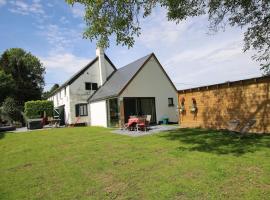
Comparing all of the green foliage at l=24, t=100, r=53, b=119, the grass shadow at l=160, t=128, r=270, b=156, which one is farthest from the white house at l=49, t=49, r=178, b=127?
the grass shadow at l=160, t=128, r=270, b=156

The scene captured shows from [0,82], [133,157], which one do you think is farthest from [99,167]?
[0,82]

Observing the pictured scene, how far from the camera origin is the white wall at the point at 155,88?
74.2 ft

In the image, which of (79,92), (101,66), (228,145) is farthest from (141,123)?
(101,66)

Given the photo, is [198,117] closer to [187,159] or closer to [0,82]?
[187,159]

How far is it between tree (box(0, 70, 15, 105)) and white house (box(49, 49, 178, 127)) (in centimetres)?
1577

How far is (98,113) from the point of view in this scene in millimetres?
25578

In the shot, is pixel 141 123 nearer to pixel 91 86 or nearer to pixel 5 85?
pixel 91 86

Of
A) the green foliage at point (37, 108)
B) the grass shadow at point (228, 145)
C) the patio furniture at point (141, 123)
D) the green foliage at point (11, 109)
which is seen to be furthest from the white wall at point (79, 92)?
the grass shadow at point (228, 145)

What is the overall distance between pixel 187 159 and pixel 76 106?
72.3 ft

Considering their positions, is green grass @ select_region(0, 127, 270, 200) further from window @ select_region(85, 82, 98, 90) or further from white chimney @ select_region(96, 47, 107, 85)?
white chimney @ select_region(96, 47, 107, 85)

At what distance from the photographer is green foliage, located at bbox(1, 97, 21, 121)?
37688 millimetres

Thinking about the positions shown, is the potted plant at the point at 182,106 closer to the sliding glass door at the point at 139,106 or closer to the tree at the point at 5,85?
the sliding glass door at the point at 139,106

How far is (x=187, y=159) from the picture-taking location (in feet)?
27.9

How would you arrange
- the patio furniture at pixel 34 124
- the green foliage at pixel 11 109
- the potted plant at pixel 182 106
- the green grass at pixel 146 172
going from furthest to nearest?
the green foliage at pixel 11 109 < the patio furniture at pixel 34 124 < the potted plant at pixel 182 106 < the green grass at pixel 146 172
